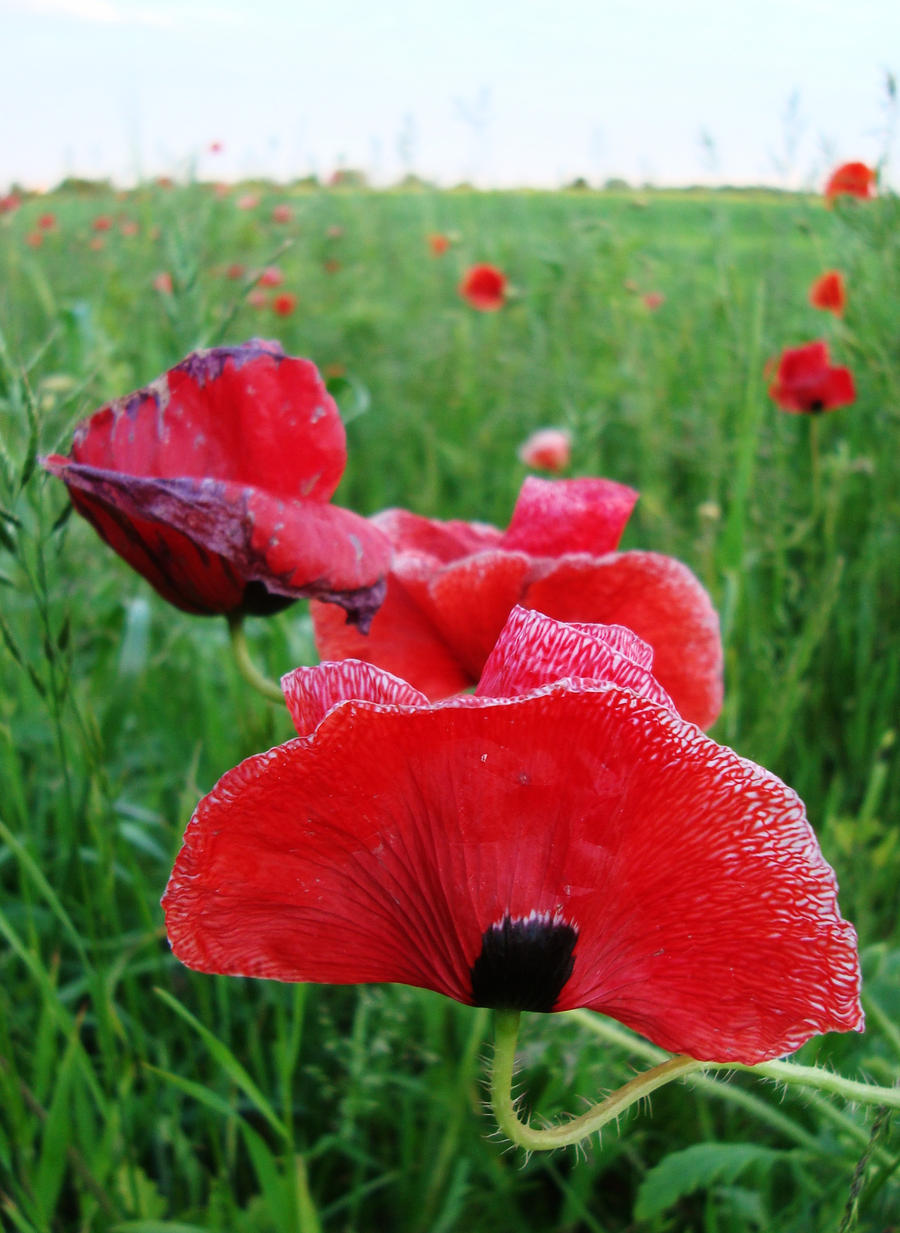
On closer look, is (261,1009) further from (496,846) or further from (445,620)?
(496,846)

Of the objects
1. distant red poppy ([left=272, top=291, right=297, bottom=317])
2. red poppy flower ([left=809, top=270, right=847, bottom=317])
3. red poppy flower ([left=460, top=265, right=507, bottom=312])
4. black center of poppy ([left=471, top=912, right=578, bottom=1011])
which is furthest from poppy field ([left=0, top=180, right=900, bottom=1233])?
distant red poppy ([left=272, top=291, right=297, bottom=317])

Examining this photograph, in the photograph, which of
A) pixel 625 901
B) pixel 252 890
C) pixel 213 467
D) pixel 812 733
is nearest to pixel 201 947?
pixel 252 890

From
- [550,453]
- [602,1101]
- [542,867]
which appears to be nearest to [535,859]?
[542,867]

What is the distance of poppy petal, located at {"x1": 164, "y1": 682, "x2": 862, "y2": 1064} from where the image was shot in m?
0.36

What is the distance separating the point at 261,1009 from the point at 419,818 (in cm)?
86

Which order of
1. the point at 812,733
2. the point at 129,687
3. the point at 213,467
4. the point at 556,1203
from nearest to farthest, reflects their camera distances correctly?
1. the point at 213,467
2. the point at 556,1203
3. the point at 129,687
4. the point at 812,733

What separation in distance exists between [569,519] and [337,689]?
0.30 metres

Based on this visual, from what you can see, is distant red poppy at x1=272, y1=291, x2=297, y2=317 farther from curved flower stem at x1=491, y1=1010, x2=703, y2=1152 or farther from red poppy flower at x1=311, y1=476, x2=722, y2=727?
curved flower stem at x1=491, y1=1010, x2=703, y2=1152

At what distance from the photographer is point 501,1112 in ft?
1.28

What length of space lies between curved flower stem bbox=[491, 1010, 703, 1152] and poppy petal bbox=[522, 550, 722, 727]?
0.82 feet

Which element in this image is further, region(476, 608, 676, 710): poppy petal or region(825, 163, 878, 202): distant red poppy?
region(825, 163, 878, 202): distant red poppy

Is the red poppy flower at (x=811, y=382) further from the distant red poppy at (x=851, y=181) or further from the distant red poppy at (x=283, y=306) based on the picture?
the distant red poppy at (x=283, y=306)

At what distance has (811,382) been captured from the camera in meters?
1.88

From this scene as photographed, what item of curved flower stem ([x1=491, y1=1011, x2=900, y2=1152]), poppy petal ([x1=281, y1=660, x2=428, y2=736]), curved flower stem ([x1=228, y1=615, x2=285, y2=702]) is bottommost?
curved flower stem ([x1=491, y1=1011, x2=900, y2=1152])
